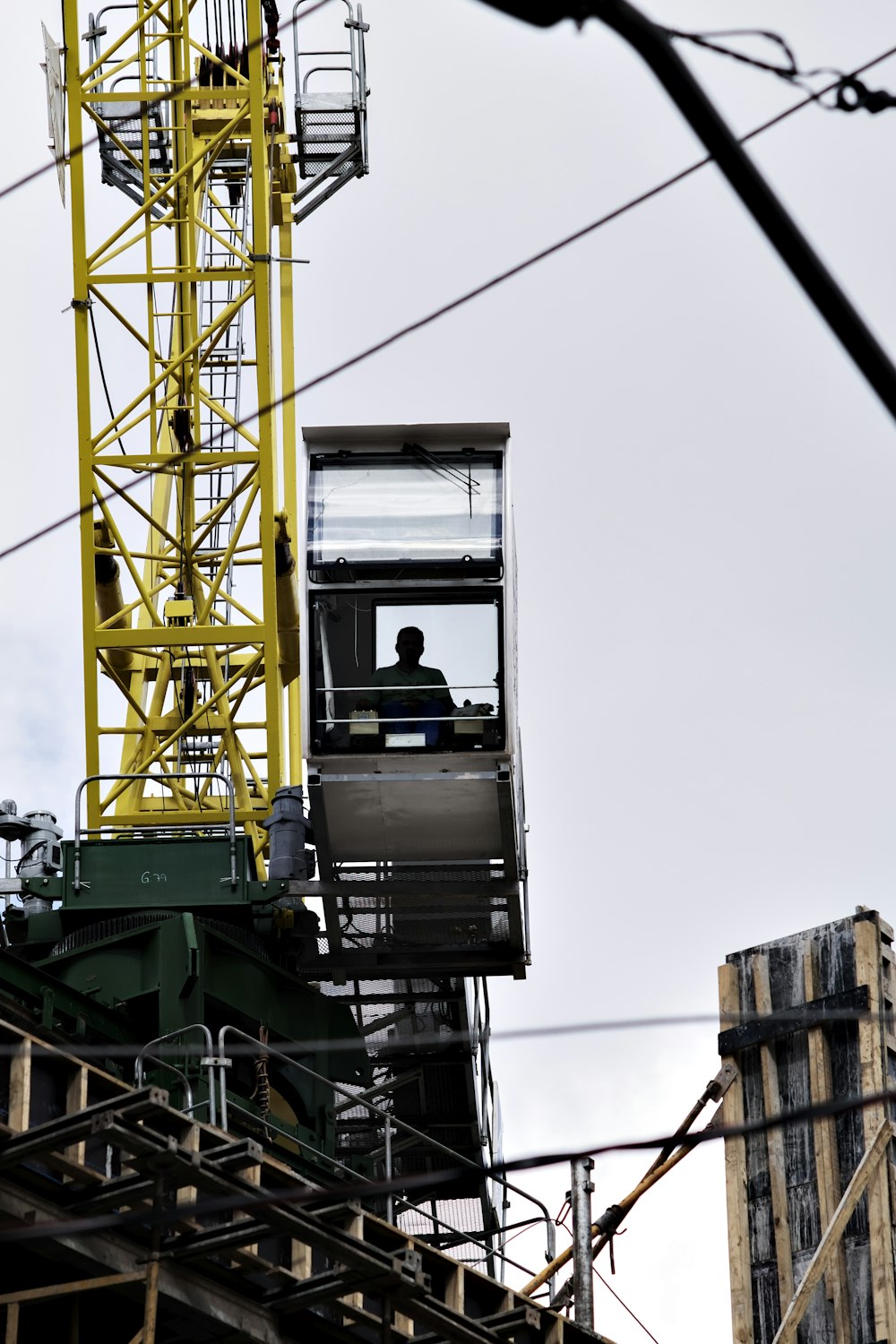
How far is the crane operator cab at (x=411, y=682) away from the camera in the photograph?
25828mm

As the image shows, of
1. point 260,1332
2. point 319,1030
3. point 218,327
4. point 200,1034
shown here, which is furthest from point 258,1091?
point 218,327

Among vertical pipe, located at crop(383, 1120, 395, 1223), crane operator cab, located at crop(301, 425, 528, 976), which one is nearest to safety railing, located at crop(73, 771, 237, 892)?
crane operator cab, located at crop(301, 425, 528, 976)

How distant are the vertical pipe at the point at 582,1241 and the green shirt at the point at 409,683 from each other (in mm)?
6119

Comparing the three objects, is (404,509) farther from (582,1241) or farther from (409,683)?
(582,1241)

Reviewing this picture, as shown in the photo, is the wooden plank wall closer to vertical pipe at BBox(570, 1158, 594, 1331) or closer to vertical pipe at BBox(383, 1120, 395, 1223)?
vertical pipe at BBox(570, 1158, 594, 1331)

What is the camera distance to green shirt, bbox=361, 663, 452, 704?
85.0 feet

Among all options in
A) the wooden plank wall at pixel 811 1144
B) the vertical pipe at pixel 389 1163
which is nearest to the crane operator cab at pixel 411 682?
the vertical pipe at pixel 389 1163

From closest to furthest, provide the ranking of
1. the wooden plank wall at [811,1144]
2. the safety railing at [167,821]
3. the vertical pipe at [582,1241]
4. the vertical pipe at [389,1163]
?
1. the wooden plank wall at [811,1144]
2. the vertical pipe at [389,1163]
3. the vertical pipe at [582,1241]
4. the safety railing at [167,821]

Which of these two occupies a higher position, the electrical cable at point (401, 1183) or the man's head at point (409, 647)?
the man's head at point (409, 647)

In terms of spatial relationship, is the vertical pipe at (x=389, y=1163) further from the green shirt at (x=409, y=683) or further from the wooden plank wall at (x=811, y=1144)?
the green shirt at (x=409, y=683)

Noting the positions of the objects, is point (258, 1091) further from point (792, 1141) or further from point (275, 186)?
point (275, 186)

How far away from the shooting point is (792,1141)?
68.9ft

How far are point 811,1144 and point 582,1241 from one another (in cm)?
230

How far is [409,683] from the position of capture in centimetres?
2598
